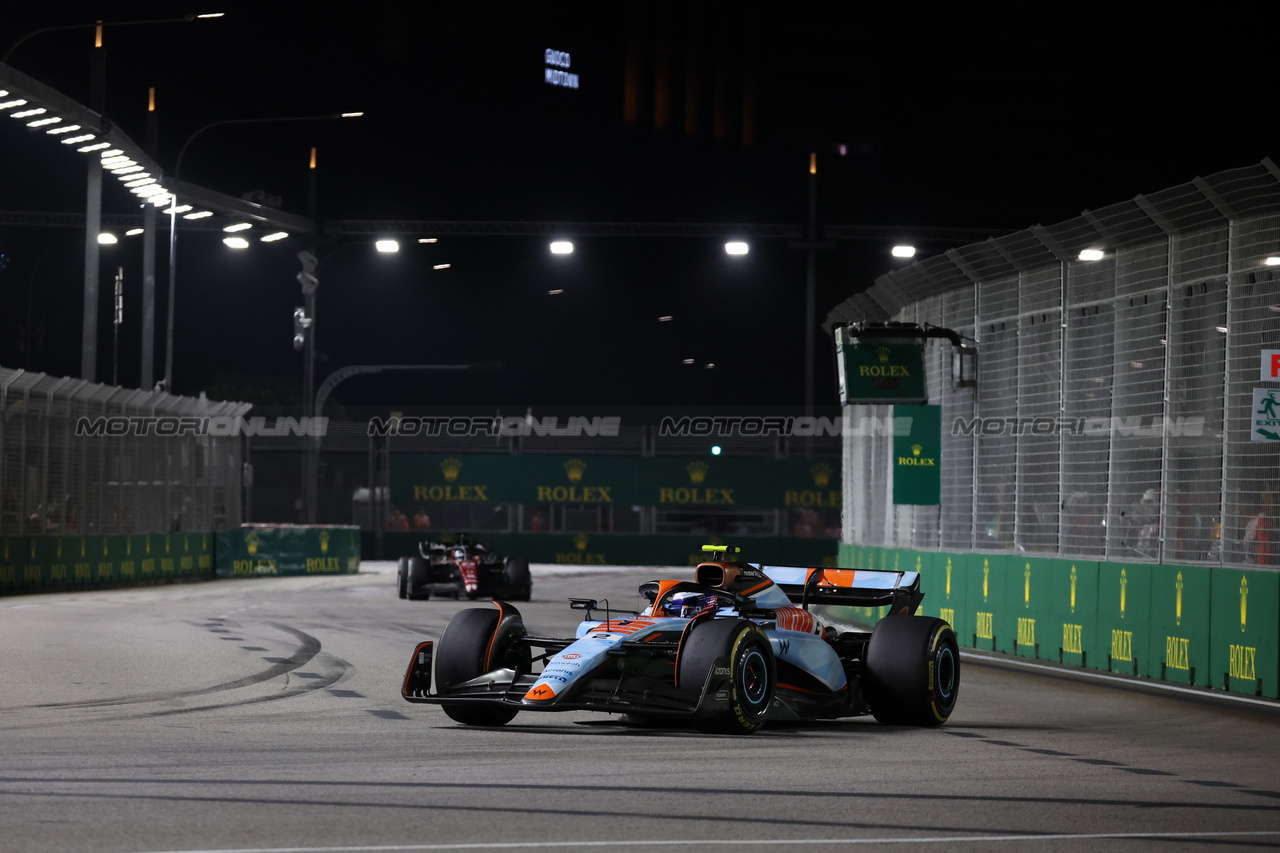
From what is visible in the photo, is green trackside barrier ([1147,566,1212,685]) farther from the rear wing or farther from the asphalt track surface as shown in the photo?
the rear wing

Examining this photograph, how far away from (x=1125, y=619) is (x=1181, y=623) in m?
0.97

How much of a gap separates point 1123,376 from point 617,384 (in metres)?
57.7

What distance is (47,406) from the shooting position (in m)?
30.5

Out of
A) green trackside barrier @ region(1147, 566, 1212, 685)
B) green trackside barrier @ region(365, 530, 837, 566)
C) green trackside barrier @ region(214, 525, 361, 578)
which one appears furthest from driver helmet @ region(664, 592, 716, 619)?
green trackside barrier @ region(365, 530, 837, 566)

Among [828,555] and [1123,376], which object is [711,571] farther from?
[828,555]

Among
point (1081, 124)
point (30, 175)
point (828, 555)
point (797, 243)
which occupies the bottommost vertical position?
point (828, 555)

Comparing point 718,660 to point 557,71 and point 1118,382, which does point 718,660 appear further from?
point 557,71

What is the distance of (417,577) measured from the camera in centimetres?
2811

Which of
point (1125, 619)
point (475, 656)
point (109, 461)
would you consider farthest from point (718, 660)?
point (109, 461)

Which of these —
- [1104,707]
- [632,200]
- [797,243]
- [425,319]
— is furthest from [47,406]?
[425,319]

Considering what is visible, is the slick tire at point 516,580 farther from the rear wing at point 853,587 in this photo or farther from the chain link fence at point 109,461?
the rear wing at point 853,587

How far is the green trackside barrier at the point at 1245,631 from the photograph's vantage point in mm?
13562

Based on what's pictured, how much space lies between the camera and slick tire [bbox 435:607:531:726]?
10750 mm

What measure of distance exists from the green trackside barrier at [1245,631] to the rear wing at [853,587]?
125 inches
